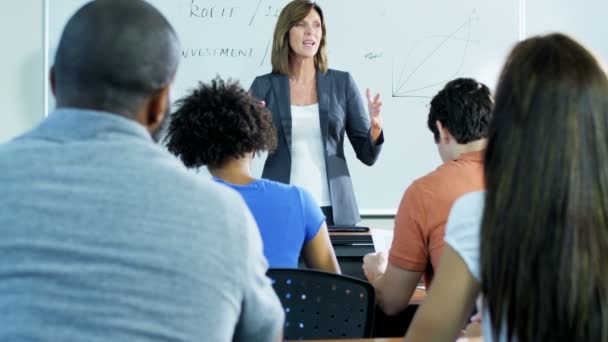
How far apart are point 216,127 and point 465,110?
2.28ft

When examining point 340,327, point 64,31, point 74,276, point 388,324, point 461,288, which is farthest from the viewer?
point 388,324

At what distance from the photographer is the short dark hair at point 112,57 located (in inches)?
39.3

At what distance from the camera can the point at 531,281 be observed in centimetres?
109

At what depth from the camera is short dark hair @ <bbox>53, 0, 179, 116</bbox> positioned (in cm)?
100

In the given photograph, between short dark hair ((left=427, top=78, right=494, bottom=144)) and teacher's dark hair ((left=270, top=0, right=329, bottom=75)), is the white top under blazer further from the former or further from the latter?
short dark hair ((left=427, top=78, right=494, bottom=144))

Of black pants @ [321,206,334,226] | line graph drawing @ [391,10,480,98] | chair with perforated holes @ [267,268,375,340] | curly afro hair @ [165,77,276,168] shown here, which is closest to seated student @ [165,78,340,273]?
curly afro hair @ [165,77,276,168]

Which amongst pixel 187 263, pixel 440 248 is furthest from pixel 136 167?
pixel 440 248

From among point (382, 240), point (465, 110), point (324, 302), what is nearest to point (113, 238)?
point (324, 302)

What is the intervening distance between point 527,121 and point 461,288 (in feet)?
0.90

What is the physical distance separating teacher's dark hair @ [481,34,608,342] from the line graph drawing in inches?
135

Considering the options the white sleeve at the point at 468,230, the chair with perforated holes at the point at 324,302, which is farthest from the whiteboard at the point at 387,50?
the white sleeve at the point at 468,230

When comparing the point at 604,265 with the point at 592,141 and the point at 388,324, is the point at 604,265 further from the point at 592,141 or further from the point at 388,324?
the point at 388,324

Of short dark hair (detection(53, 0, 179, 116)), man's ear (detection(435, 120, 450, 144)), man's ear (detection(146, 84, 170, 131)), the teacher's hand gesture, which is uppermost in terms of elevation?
short dark hair (detection(53, 0, 179, 116))

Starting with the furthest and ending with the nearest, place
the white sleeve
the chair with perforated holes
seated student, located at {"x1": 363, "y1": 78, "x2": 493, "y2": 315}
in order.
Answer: seated student, located at {"x1": 363, "y1": 78, "x2": 493, "y2": 315}, the chair with perforated holes, the white sleeve
